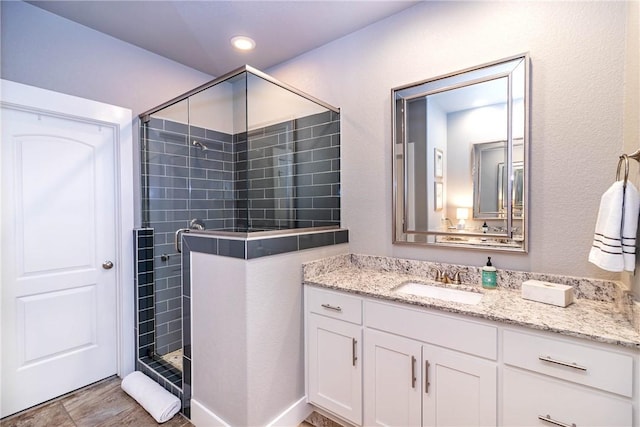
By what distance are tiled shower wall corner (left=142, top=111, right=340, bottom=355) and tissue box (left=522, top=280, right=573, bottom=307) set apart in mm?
1284

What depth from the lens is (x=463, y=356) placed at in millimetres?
1329

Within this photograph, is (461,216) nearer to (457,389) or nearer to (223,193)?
(457,389)

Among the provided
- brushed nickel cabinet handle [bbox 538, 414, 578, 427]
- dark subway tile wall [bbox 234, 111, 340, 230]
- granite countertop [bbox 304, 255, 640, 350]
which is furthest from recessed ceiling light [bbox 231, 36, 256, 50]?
brushed nickel cabinet handle [bbox 538, 414, 578, 427]

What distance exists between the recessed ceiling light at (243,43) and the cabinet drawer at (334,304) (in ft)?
6.39

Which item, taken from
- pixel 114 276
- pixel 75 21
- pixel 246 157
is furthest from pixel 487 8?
pixel 114 276

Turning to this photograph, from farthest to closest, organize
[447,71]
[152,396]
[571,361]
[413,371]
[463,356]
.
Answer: [152,396] → [447,71] → [413,371] → [463,356] → [571,361]

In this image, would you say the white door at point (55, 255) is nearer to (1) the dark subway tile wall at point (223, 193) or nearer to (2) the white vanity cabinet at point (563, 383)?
(1) the dark subway tile wall at point (223, 193)

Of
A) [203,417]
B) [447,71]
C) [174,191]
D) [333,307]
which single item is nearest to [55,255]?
[174,191]

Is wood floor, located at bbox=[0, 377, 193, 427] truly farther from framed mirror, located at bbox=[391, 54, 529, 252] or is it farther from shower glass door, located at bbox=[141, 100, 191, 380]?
framed mirror, located at bbox=[391, 54, 529, 252]

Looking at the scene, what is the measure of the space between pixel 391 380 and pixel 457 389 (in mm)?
324

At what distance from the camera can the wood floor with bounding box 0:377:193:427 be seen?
6.01 ft

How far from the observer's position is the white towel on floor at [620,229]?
1161 mm

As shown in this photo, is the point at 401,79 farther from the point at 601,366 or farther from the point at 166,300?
the point at 166,300

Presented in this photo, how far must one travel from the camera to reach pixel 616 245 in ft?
3.86
